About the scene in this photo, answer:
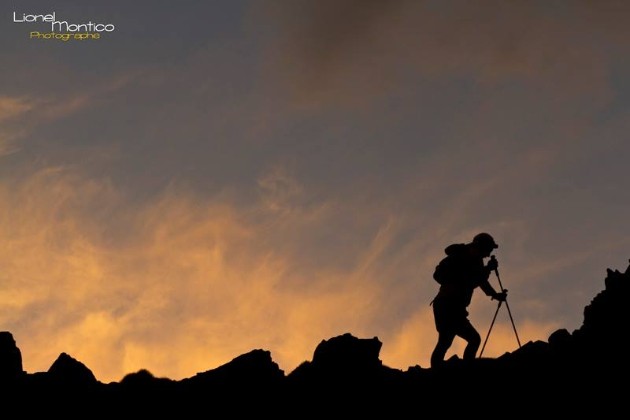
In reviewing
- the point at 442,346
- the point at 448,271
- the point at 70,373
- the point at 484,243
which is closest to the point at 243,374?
the point at 70,373

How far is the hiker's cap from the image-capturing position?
2162 cm

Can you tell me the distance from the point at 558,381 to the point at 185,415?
8799 mm

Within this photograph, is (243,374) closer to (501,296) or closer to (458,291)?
(458,291)

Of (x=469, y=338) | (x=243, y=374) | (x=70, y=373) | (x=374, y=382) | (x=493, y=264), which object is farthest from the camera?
(x=493, y=264)

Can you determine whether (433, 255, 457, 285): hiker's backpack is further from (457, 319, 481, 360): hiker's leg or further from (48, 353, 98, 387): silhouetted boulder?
(48, 353, 98, 387): silhouetted boulder

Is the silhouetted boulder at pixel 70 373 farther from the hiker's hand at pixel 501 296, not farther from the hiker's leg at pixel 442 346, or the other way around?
the hiker's hand at pixel 501 296

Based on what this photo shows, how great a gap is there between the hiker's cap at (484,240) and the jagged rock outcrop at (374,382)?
2784 mm

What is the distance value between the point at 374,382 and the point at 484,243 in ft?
15.3

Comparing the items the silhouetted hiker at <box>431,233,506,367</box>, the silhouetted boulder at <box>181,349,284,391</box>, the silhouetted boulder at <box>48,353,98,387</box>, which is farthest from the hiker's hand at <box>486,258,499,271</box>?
the silhouetted boulder at <box>48,353,98,387</box>

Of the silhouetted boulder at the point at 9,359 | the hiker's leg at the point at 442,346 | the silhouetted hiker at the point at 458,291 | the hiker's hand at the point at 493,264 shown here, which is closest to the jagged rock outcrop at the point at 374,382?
the silhouetted boulder at the point at 9,359

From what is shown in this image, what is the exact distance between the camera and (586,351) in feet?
66.7

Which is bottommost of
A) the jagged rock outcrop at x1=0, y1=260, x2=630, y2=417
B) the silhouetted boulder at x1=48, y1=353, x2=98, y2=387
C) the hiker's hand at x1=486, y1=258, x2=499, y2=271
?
the jagged rock outcrop at x1=0, y1=260, x2=630, y2=417

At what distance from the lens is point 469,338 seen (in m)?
21.4

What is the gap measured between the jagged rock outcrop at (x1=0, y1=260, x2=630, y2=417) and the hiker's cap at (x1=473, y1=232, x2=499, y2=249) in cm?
278
